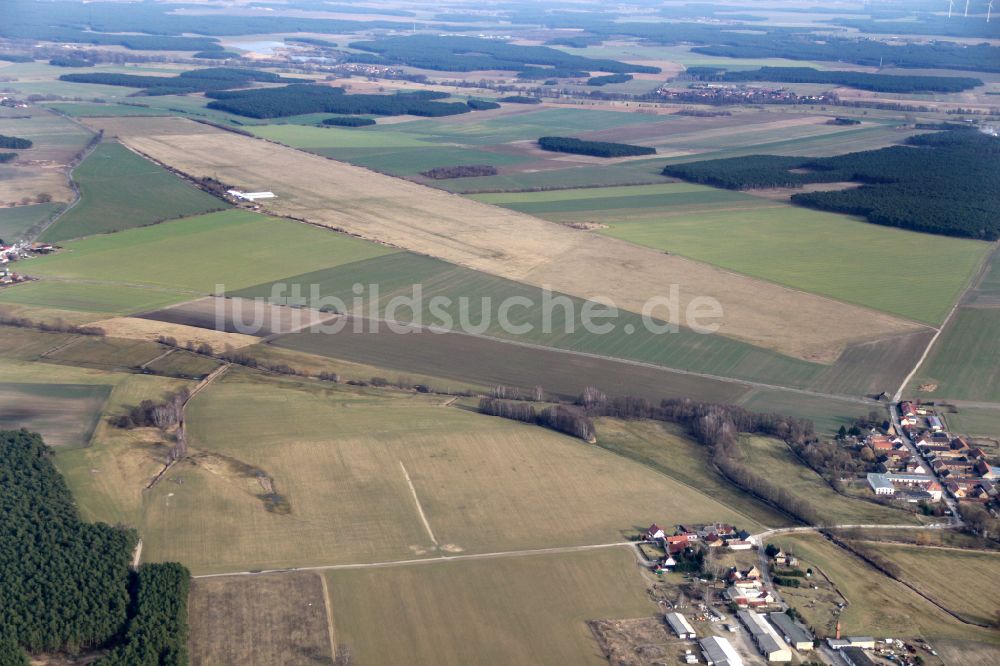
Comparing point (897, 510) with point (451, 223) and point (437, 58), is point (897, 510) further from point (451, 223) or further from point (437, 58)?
point (437, 58)

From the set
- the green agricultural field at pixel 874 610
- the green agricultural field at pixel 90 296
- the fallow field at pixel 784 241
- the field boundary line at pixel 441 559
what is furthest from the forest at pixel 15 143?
the green agricultural field at pixel 874 610

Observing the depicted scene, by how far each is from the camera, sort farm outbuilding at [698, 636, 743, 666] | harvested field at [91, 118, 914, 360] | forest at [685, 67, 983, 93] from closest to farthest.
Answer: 1. farm outbuilding at [698, 636, 743, 666]
2. harvested field at [91, 118, 914, 360]
3. forest at [685, 67, 983, 93]

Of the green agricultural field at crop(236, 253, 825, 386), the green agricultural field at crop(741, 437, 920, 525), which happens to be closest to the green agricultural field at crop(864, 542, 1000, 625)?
the green agricultural field at crop(741, 437, 920, 525)

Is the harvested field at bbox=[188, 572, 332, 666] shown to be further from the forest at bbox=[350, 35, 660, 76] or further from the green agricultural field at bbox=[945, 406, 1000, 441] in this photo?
the forest at bbox=[350, 35, 660, 76]

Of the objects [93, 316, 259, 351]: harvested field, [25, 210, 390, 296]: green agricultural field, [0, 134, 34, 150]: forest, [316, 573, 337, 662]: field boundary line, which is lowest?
[316, 573, 337, 662]: field boundary line

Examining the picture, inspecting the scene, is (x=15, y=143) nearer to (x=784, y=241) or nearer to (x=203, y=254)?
(x=203, y=254)
